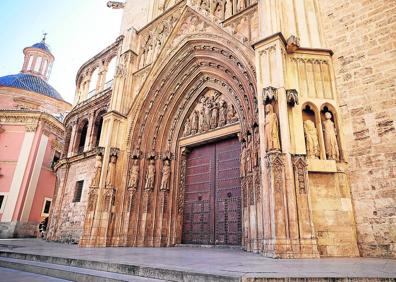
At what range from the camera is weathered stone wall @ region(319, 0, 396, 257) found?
5352 millimetres

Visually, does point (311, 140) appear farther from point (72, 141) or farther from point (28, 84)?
point (28, 84)

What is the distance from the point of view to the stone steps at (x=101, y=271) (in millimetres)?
2893

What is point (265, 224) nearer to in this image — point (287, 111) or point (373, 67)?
point (287, 111)

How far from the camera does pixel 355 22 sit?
6.83m

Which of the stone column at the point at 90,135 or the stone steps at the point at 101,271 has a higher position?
the stone column at the point at 90,135

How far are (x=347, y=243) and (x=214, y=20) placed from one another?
7.75 metres

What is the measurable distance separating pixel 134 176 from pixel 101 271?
19.8 ft

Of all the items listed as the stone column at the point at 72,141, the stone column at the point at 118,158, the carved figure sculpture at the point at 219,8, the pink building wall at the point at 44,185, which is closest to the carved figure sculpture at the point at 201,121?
the stone column at the point at 118,158

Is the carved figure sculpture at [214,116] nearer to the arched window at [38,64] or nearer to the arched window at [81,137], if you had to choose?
the arched window at [81,137]

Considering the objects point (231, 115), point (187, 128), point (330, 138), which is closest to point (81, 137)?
point (187, 128)

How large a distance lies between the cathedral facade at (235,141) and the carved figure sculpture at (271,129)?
0.08 ft

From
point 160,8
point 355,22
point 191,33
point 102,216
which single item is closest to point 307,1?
point 355,22

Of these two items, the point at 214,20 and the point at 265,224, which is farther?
the point at 214,20

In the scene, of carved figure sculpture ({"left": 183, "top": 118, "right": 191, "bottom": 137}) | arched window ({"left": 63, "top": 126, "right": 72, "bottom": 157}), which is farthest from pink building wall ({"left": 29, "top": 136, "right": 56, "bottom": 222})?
carved figure sculpture ({"left": 183, "top": 118, "right": 191, "bottom": 137})
